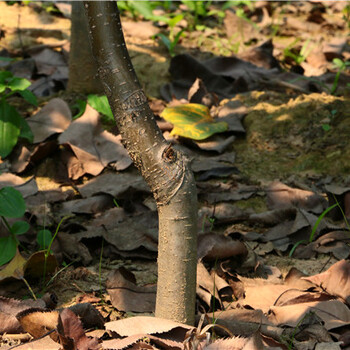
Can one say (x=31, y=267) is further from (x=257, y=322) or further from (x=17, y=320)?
(x=257, y=322)

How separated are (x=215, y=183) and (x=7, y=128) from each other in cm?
118

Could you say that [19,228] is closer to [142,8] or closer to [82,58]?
[82,58]

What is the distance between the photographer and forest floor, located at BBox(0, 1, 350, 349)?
6.55 ft

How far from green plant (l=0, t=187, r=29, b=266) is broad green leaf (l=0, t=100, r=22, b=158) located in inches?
37.7

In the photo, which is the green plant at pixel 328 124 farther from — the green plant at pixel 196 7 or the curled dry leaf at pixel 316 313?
the green plant at pixel 196 7

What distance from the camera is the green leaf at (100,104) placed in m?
3.46

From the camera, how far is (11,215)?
2.04 meters

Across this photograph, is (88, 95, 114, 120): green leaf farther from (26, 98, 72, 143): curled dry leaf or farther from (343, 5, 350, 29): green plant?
(343, 5, 350, 29): green plant

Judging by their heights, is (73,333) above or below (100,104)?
above

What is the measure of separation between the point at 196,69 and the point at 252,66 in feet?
1.50

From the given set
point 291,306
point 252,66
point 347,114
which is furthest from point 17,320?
point 252,66

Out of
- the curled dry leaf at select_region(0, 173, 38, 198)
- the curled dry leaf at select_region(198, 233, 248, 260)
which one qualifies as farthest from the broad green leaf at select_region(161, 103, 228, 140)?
the curled dry leaf at select_region(198, 233, 248, 260)

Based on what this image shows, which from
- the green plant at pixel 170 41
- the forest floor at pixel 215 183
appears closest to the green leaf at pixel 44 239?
the forest floor at pixel 215 183

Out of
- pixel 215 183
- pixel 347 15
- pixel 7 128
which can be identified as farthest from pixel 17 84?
pixel 347 15
